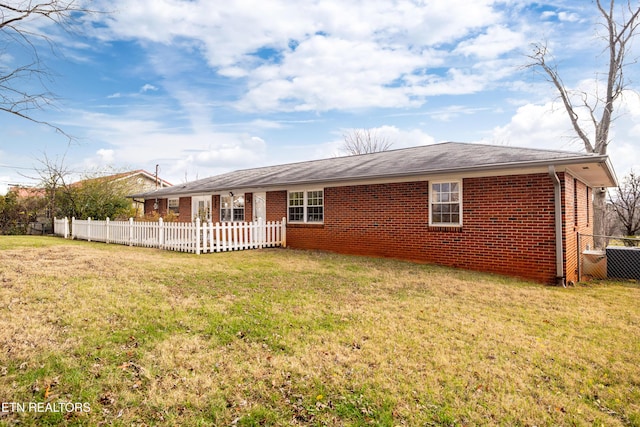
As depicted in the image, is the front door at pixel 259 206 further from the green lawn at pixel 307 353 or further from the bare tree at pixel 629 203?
the bare tree at pixel 629 203

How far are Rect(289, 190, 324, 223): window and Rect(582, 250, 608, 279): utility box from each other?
8451 mm

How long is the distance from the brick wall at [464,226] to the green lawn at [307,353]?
179 cm

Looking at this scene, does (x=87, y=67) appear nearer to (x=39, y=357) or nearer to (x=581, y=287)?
(x=39, y=357)

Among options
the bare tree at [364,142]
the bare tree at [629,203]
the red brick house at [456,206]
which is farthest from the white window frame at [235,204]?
the bare tree at [364,142]

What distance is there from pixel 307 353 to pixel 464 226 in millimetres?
7136

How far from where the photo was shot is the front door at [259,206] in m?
15.0

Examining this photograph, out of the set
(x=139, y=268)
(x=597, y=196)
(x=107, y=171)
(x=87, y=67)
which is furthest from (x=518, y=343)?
(x=107, y=171)

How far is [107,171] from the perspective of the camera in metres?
25.3

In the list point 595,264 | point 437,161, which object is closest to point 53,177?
point 437,161

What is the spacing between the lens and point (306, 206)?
13469mm

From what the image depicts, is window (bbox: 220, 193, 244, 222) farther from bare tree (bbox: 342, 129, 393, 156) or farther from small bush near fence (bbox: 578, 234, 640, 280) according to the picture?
bare tree (bbox: 342, 129, 393, 156)

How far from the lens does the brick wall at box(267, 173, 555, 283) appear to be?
8.45m

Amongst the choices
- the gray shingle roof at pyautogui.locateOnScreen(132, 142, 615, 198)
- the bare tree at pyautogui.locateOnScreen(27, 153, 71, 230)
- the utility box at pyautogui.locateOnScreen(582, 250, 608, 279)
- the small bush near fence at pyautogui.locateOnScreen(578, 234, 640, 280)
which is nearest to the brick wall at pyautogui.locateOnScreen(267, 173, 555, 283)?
the gray shingle roof at pyautogui.locateOnScreen(132, 142, 615, 198)

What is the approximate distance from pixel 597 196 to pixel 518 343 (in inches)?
656
